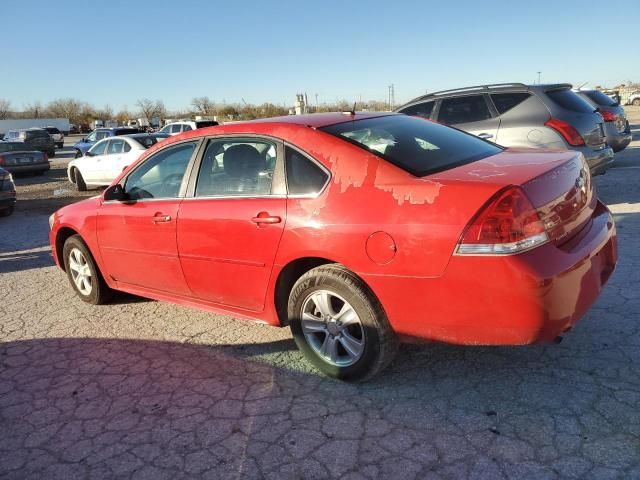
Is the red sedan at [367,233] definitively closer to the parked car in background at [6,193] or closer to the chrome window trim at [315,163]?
the chrome window trim at [315,163]

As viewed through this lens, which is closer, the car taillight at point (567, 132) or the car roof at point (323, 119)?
the car roof at point (323, 119)

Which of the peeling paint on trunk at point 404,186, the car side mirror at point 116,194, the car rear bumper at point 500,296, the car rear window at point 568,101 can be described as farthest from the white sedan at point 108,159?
the car rear bumper at point 500,296

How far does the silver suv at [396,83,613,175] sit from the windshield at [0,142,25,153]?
1690 centimetres

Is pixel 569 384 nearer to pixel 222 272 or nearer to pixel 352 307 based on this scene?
pixel 352 307

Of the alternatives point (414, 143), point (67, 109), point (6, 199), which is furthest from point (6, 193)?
point (67, 109)

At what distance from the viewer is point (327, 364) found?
10.5 ft

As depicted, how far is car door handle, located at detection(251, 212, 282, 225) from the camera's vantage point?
3168 mm

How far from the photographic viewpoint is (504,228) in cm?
247

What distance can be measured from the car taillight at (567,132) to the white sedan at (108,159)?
394 inches

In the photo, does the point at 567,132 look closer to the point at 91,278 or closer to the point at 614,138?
the point at 614,138

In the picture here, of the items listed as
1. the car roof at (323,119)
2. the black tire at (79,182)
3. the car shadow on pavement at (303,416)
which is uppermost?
the car roof at (323,119)

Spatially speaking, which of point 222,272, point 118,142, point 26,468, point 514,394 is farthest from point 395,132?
point 118,142

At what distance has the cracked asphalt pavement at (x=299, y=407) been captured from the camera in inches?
96.1

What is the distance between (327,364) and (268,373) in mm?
435
